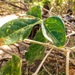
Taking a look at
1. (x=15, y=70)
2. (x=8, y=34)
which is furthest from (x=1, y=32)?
(x=15, y=70)

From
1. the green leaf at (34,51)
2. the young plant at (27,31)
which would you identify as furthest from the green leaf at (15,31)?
the green leaf at (34,51)

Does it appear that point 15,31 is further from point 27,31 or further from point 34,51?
point 34,51

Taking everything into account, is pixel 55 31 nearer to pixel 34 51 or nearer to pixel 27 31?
pixel 27 31

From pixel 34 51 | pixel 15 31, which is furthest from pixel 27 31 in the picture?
pixel 34 51

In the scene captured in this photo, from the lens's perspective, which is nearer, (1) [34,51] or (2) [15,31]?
(2) [15,31]

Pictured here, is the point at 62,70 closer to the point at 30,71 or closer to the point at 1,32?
the point at 30,71

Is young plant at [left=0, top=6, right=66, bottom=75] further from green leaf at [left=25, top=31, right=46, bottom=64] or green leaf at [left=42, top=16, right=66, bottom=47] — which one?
green leaf at [left=25, top=31, right=46, bottom=64]
